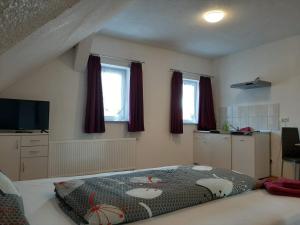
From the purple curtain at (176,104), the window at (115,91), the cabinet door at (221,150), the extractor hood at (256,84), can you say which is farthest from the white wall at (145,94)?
the extractor hood at (256,84)

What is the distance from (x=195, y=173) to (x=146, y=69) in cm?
296

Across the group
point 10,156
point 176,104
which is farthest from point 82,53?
point 176,104

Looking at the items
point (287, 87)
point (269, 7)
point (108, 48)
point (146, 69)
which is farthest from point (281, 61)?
point (108, 48)

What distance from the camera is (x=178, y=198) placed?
4.53ft

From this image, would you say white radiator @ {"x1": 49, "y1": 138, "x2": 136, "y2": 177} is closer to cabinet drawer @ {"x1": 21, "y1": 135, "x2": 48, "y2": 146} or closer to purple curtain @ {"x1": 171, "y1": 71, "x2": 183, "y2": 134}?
cabinet drawer @ {"x1": 21, "y1": 135, "x2": 48, "y2": 146}

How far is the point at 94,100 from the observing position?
12.8 feet

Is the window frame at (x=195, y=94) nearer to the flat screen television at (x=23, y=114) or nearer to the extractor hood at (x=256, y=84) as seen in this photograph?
the extractor hood at (x=256, y=84)

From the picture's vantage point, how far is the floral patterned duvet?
1166 mm

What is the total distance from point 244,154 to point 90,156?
2.61m

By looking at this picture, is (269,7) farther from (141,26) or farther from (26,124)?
(26,124)

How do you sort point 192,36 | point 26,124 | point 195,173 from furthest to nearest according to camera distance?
point 192,36 → point 26,124 → point 195,173

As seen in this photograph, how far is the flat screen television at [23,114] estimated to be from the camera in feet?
10.4

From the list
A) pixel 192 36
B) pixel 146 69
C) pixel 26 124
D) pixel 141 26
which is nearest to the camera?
pixel 26 124

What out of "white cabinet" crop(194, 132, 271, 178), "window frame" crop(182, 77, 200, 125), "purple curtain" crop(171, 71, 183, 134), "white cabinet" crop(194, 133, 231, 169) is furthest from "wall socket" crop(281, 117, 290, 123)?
"purple curtain" crop(171, 71, 183, 134)
